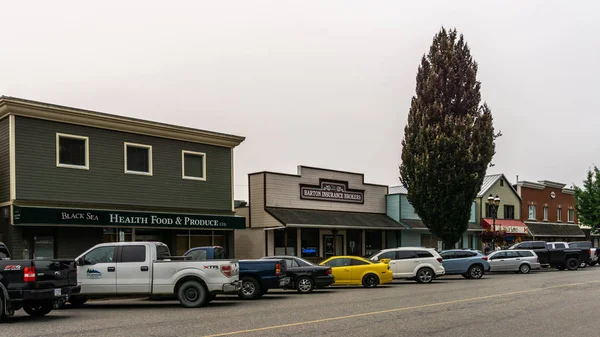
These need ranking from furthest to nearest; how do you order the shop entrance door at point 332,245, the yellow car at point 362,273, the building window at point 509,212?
the building window at point 509,212
the shop entrance door at point 332,245
the yellow car at point 362,273

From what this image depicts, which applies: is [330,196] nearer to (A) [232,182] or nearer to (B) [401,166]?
(B) [401,166]

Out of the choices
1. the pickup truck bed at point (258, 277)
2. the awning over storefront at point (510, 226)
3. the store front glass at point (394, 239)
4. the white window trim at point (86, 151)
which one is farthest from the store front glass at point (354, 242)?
the pickup truck bed at point (258, 277)

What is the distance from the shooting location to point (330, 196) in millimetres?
38094

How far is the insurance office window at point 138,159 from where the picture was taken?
2755cm

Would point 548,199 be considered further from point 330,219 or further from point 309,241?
point 309,241

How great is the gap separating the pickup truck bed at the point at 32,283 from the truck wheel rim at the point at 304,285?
933cm

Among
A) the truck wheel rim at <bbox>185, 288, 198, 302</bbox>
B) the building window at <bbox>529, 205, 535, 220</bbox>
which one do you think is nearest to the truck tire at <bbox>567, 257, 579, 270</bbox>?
the building window at <bbox>529, 205, 535, 220</bbox>

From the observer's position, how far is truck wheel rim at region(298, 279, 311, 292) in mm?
22625

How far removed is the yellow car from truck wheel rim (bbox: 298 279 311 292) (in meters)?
2.41

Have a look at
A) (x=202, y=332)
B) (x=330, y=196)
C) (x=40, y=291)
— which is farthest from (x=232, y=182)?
(x=202, y=332)

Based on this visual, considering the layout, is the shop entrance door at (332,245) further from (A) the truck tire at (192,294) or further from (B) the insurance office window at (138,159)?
(A) the truck tire at (192,294)

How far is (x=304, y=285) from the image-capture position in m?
22.6

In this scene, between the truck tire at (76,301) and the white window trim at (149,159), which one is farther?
the white window trim at (149,159)

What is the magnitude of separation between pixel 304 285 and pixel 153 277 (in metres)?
6.83
